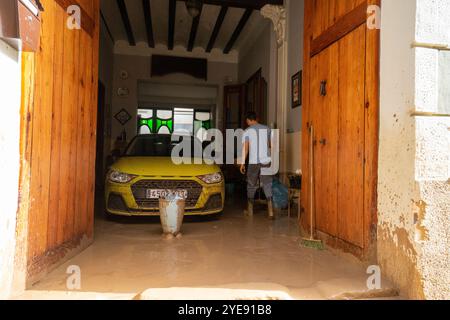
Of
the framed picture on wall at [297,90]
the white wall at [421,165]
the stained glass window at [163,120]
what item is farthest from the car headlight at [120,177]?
the stained glass window at [163,120]

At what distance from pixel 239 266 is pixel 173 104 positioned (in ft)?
36.3

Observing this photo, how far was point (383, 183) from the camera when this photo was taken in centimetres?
223

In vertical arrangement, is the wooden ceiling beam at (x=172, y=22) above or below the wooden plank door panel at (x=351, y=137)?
above

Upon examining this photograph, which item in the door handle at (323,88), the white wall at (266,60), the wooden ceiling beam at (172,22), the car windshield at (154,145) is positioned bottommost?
the car windshield at (154,145)

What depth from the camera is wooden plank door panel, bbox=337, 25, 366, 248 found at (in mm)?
2533

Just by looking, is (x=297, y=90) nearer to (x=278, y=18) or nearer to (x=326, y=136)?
(x=278, y=18)

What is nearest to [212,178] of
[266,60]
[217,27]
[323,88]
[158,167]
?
[158,167]

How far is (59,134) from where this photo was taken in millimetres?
2395

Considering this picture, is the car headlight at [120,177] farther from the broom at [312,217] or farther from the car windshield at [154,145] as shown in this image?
the broom at [312,217]

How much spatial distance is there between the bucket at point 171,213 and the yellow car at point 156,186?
42cm

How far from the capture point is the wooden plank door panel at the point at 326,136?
297cm

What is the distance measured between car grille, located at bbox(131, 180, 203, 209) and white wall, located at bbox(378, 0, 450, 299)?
2450mm

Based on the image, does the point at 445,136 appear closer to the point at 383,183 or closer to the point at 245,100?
the point at 383,183
